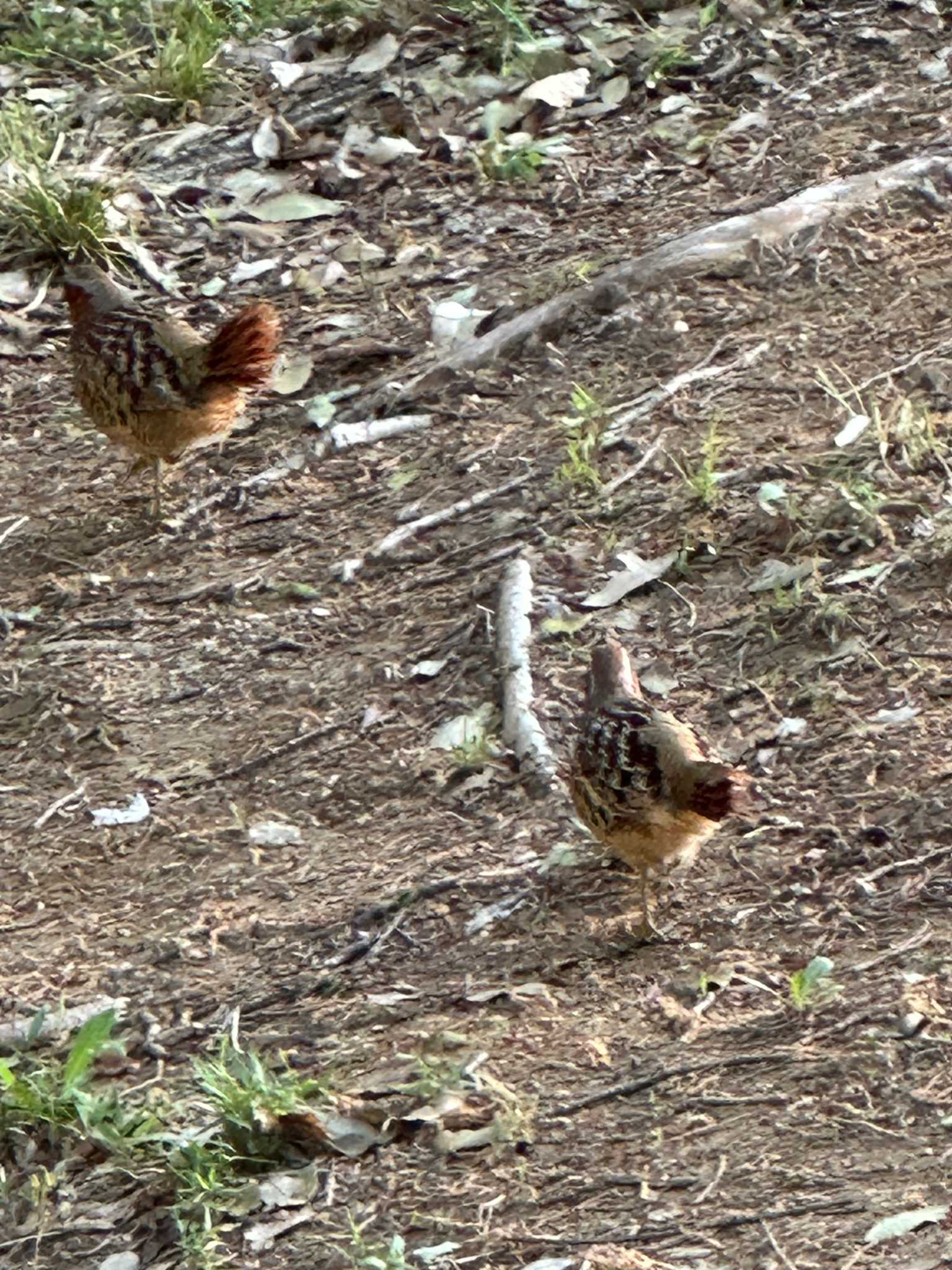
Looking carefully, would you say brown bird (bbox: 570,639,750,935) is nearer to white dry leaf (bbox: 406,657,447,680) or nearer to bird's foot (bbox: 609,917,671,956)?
bird's foot (bbox: 609,917,671,956)

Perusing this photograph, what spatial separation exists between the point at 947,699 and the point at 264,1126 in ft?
6.21

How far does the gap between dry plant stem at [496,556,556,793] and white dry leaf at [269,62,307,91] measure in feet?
10.1

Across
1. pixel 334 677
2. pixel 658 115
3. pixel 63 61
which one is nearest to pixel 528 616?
pixel 334 677

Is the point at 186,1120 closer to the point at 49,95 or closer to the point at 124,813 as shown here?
the point at 124,813

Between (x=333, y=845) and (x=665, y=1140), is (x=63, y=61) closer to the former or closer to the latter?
(x=333, y=845)

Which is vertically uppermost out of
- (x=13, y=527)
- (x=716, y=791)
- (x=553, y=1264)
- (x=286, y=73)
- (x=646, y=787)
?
(x=716, y=791)

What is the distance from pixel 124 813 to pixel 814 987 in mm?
2000

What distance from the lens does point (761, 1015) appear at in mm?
4309

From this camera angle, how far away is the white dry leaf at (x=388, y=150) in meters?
7.77

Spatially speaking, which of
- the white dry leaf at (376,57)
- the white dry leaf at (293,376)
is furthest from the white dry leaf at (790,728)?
the white dry leaf at (376,57)

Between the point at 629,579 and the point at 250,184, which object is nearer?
the point at 629,579

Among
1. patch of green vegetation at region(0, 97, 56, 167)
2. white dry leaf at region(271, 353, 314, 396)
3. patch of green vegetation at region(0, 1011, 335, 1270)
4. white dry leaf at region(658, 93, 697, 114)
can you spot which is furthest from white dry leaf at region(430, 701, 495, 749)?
patch of green vegetation at region(0, 97, 56, 167)

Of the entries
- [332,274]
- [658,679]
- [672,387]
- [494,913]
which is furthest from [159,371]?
[494,913]

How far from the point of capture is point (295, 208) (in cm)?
770
